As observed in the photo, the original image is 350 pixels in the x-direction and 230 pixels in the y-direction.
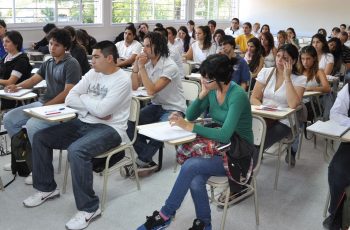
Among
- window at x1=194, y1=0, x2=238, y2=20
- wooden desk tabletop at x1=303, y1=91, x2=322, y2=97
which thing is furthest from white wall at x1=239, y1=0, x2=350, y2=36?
wooden desk tabletop at x1=303, y1=91, x2=322, y2=97

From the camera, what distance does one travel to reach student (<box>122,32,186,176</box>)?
3.42 metres

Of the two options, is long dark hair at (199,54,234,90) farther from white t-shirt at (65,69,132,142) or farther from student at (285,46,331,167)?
student at (285,46,331,167)

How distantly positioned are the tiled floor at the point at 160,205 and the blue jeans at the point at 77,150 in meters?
0.17

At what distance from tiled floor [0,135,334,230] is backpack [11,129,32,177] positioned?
9cm

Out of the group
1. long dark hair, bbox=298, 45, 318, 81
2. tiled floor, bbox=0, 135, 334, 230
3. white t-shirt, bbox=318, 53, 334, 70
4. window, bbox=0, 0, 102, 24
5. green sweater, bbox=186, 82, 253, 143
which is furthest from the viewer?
window, bbox=0, 0, 102, 24

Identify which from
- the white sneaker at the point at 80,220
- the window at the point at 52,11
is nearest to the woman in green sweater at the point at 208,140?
the white sneaker at the point at 80,220

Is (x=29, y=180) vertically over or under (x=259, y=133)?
under

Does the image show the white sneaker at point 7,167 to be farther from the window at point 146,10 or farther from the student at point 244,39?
the window at point 146,10

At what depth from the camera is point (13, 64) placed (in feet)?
12.6

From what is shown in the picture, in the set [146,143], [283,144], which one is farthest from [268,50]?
[146,143]

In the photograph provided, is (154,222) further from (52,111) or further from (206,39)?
(206,39)

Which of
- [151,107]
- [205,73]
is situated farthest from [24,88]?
[205,73]

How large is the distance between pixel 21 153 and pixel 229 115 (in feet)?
5.94

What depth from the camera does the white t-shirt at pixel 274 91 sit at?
337cm
